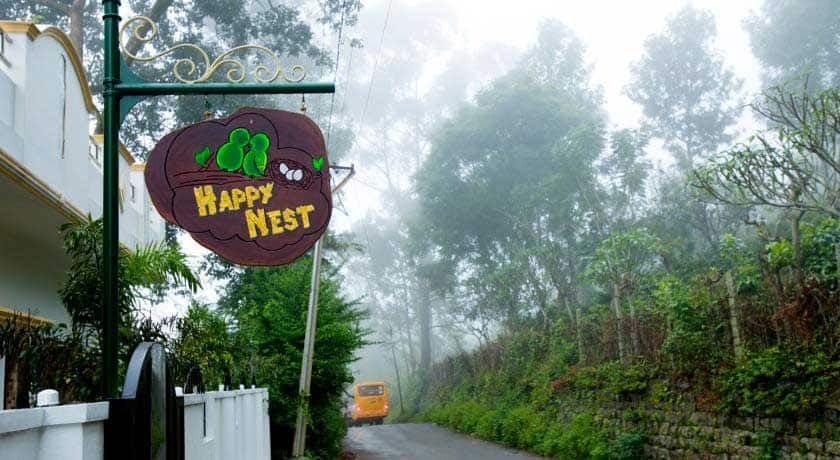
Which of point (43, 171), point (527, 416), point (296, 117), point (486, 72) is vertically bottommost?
point (527, 416)

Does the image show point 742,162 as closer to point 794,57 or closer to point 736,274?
point 736,274

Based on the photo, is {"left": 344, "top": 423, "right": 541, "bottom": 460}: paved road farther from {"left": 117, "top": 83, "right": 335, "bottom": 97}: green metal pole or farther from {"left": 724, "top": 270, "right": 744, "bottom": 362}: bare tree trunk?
{"left": 117, "top": 83, "right": 335, "bottom": 97}: green metal pole

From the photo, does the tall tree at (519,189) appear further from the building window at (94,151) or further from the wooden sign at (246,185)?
the wooden sign at (246,185)

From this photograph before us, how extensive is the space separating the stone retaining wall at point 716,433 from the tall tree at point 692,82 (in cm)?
1632

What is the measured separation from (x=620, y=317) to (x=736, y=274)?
2.88 m

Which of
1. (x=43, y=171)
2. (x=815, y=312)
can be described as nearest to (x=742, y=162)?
(x=815, y=312)

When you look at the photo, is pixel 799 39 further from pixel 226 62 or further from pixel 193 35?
pixel 226 62

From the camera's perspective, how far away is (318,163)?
4676mm

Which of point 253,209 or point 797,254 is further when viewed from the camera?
point 797,254

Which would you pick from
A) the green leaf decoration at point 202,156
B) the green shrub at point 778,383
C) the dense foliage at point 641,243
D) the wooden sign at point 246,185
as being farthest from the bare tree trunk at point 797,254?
the green leaf decoration at point 202,156

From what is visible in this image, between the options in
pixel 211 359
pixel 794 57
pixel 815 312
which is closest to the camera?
pixel 211 359

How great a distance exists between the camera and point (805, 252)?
539 inches

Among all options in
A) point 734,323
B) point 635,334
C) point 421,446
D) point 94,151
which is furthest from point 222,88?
point 421,446

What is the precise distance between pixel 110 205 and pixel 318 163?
3.67 ft
